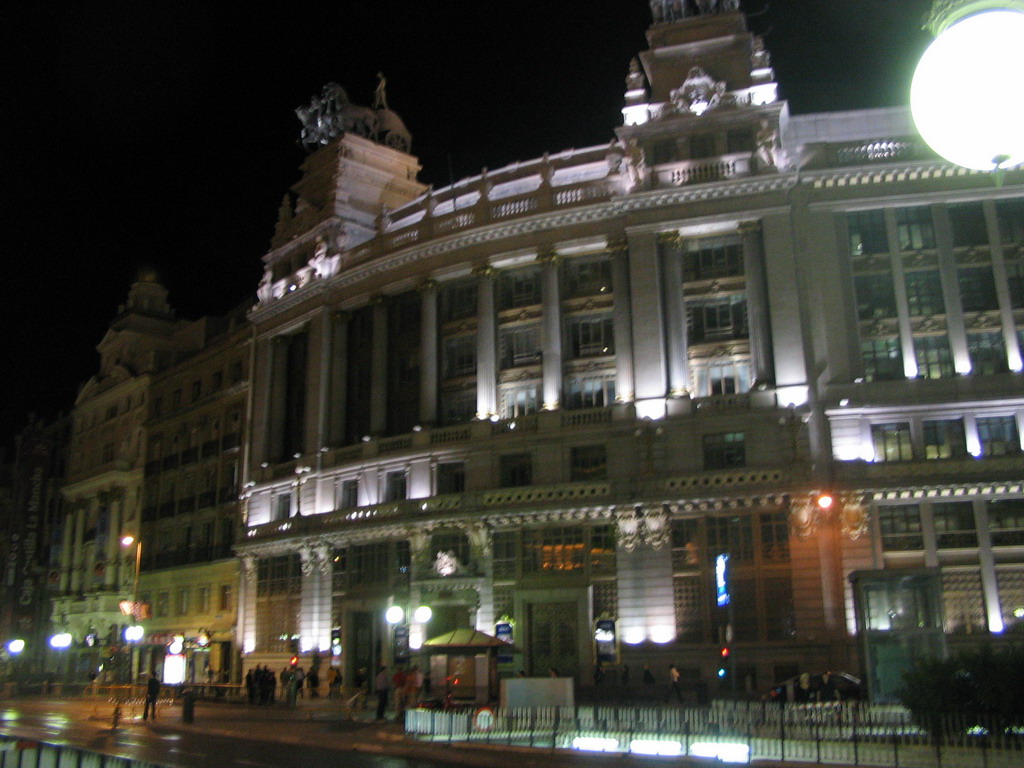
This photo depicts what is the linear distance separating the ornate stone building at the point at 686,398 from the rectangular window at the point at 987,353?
0.10 metres

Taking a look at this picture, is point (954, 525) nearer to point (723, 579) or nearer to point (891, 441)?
point (891, 441)

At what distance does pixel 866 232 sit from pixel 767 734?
30.3 meters

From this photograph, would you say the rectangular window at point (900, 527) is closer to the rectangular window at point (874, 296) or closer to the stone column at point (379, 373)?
the rectangular window at point (874, 296)

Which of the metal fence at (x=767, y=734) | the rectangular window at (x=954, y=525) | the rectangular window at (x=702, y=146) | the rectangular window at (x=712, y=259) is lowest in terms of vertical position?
the metal fence at (x=767, y=734)

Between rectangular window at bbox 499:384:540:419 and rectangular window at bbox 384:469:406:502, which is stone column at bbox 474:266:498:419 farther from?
rectangular window at bbox 384:469:406:502

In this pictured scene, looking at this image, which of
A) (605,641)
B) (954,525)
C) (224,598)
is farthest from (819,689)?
(224,598)

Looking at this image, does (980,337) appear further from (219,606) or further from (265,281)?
(219,606)

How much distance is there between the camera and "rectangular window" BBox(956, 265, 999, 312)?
43.6m

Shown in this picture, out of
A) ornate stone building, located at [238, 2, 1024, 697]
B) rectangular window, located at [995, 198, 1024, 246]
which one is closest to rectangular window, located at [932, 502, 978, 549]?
ornate stone building, located at [238, 2, 1024, 697]

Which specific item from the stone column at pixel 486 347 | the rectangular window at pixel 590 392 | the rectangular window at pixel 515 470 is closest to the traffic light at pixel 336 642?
the rectangular window at pixel 515 470

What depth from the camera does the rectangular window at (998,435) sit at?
41.5 m

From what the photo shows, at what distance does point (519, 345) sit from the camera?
170ft

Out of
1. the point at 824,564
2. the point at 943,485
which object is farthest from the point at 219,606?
the point at 943,485

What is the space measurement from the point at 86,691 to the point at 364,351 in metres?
26.0
